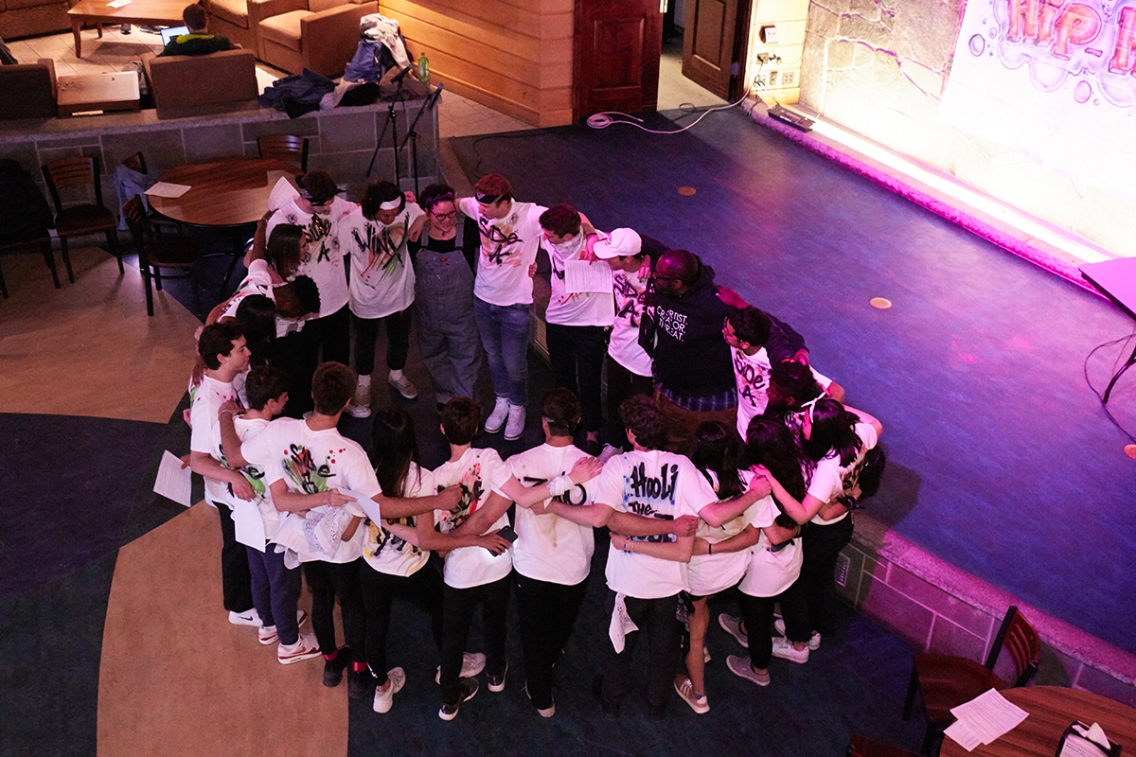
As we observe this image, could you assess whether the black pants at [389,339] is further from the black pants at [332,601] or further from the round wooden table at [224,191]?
the black pants at [332,601]

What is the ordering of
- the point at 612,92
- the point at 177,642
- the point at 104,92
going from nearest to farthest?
the point at 177,642
the point at 104,92
the point at 612,92

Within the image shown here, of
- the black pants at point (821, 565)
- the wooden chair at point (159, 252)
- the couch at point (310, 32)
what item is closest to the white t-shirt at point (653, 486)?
the black pants at point (821, 565)

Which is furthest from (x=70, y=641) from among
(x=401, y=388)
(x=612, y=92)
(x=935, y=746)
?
(x=612, y=92)

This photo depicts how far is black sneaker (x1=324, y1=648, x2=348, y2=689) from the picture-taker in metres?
4.25

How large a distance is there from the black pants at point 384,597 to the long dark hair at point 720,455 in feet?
4.02

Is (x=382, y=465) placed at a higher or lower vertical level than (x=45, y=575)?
higher

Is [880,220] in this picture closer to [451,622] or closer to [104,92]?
[451,622]

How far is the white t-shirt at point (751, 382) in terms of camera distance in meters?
4.16

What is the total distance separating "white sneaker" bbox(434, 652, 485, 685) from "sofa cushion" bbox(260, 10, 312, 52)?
757cm

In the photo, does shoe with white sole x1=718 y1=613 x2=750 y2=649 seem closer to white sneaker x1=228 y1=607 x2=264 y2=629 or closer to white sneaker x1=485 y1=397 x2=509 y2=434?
white sneaker x1=485 y1=397 x2=509 y2=434

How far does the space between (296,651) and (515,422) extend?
1832 millimetres

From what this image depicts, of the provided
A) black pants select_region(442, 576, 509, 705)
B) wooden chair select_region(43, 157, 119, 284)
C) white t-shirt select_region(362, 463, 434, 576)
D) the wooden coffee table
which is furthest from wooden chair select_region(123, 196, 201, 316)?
the wooden coffee table

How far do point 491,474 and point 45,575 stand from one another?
2.62 meters

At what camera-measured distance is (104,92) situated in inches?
316
